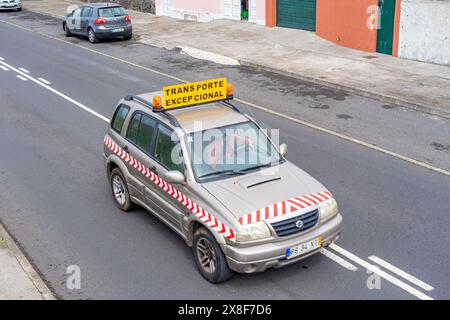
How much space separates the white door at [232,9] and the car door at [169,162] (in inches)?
771

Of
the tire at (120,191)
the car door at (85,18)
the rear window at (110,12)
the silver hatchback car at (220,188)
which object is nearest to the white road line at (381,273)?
the silver hatchback car at (220,188)

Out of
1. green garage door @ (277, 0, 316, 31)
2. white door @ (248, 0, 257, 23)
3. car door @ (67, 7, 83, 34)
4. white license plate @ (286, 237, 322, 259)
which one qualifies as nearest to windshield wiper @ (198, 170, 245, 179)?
white license plate @ (286, 237, 322, 259)

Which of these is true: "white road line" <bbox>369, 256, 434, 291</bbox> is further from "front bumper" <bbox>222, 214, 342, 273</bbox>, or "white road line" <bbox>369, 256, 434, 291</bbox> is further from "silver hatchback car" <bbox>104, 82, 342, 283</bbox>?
"front bumper" <bbox>222, 214, 342, 273</bbox>

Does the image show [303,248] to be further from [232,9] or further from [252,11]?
[232,9]

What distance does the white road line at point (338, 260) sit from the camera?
7.27m

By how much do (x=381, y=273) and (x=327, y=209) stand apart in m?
1.04

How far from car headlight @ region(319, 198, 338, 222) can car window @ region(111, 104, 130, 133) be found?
3.50 metres

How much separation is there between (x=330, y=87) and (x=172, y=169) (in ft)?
31.9

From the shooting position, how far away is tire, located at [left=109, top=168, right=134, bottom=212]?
Result: 8.90 meters

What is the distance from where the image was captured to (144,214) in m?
8.98

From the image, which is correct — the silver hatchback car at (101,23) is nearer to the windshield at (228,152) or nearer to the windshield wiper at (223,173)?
the windshield at (228,152)

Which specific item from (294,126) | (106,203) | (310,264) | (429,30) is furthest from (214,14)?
(310,264)

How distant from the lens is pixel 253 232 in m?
6.51

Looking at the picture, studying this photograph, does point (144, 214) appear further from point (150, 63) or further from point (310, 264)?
point (150, 63)
